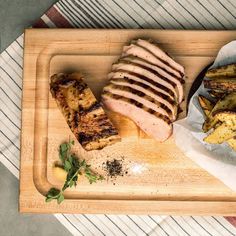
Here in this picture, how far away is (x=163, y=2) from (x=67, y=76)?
0.46 meters

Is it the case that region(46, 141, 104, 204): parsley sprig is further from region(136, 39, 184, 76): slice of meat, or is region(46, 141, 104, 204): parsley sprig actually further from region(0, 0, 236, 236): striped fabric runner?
Result: region(136, 39, 184, 76): slice of meat

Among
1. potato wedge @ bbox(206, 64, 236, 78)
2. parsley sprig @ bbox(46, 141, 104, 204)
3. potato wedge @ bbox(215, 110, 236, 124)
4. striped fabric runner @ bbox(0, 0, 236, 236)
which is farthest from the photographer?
striped fabric runner @ bbox(0, 0, 236, 236)

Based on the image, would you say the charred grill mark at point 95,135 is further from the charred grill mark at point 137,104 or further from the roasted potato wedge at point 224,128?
the roasted potato wedge at point 224,128

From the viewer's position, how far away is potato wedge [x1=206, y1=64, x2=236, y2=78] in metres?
1.42

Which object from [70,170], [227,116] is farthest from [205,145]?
[70,170]

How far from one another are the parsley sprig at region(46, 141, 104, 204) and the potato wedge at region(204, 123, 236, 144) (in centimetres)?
42

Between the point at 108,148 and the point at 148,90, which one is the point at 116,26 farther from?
the point at 108,148

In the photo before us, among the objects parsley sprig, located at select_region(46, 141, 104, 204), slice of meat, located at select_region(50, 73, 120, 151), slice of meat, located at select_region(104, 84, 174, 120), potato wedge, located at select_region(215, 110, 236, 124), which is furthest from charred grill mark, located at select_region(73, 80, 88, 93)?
potato wedge, located at select_region(215, 110, 236, 124)

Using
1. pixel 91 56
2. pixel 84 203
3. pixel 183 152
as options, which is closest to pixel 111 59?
pixel 91 56

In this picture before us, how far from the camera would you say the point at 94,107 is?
57.9 inches

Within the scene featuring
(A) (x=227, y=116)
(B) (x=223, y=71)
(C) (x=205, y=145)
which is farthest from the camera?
(C) (x=205, y=145)

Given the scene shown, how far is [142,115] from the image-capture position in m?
1.50

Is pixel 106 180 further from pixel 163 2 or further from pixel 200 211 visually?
pixel 163 2

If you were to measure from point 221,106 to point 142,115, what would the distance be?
27 centimetres
